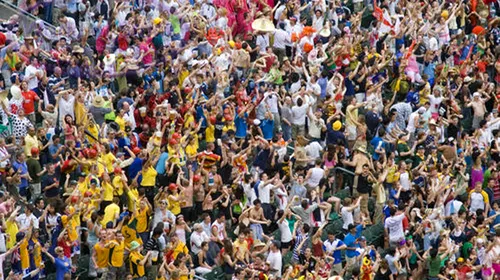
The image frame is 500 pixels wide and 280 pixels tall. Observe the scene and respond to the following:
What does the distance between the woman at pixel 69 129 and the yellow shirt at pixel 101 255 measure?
3247mm

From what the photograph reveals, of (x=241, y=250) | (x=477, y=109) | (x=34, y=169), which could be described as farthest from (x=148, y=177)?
(x=477, y=109)

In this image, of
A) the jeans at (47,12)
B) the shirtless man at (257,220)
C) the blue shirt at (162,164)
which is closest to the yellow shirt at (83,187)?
the blue shirt at (162,164)

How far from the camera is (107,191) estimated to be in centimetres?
2955

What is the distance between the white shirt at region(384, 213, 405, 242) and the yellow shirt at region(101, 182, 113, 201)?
5747mm

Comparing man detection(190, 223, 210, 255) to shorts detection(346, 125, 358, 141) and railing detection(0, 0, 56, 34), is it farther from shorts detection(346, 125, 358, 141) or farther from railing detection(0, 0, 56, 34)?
railing detection(0, 0, 56, 34)

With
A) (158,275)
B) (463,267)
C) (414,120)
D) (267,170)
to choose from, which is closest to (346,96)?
(414,120)

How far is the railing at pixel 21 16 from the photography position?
3538 centimetres

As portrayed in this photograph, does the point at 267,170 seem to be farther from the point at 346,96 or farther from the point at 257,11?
the point at 257,11

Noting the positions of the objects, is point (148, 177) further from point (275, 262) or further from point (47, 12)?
point (47, 12)

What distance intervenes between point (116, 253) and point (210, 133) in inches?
209

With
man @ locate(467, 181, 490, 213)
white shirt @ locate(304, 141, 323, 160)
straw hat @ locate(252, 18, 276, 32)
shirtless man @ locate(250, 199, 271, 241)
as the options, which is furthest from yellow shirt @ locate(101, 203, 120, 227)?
straw hat @ locate(252, 18, 276, 32)

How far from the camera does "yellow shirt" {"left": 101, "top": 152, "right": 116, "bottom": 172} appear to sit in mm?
30250

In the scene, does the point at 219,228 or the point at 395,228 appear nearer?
the point at 219,228

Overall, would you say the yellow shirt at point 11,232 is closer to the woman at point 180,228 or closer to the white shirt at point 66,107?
the woman at point 180,228
